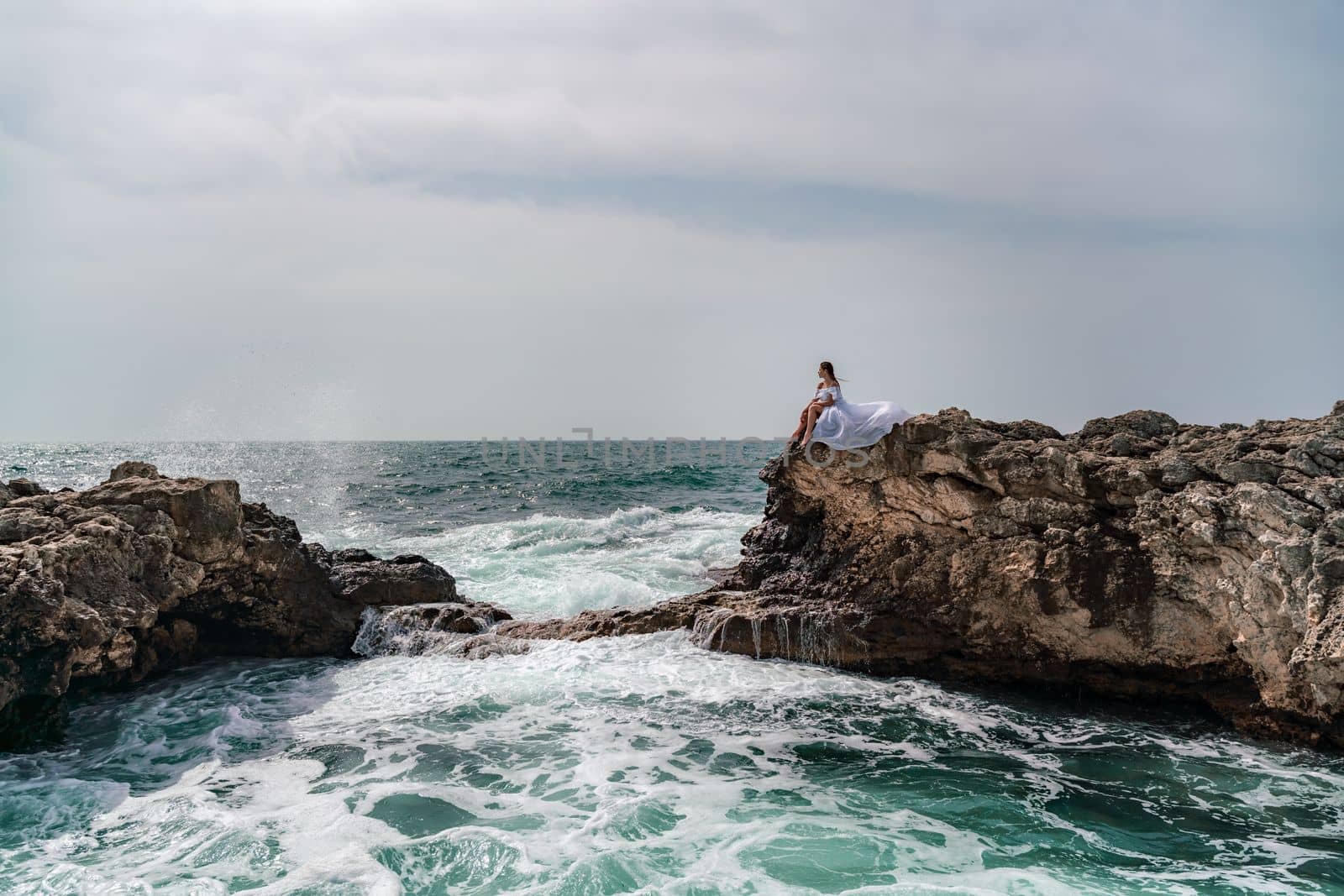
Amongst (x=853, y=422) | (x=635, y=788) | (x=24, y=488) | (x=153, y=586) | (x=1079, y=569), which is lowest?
(x=635, y=788)

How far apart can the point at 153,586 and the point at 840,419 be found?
23.8 ft

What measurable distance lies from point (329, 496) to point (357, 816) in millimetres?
29268

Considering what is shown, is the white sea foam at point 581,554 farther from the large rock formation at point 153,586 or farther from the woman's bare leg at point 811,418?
the woman's bare leg at point 811,418

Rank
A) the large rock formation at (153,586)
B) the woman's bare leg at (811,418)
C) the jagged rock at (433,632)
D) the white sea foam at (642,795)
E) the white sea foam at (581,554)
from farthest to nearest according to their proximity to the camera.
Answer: the white sea foam at (581,554)
the jagged rock at (433,632)
the woman's bare leg at (811,418)
the large rock formation at (153,586)
the white sea foam at (642,795)

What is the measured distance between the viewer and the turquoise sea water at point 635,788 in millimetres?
4934

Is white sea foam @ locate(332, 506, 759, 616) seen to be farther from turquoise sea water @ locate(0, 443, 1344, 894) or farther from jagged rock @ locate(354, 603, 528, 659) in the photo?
turquoise sea water @ locate(0, 443, 1344, 894)

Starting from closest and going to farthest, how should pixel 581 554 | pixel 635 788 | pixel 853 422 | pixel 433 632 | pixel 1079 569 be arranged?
pixel 635 788, pixel 1079 569, pixel 853 422, pixel 433 632, pixel 581 554

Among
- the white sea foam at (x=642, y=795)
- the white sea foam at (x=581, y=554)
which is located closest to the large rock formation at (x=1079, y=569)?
the white sea foam at (x=642, y=795)

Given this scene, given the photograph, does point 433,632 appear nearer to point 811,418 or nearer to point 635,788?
point 635,788

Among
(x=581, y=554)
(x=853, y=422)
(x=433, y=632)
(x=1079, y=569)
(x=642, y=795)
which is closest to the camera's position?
(x=642, y=795)

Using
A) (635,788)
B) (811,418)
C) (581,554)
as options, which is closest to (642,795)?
(635,788)

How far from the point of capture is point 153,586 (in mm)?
8156

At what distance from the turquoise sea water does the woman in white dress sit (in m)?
2.54

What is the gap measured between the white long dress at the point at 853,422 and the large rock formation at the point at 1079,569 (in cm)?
15
